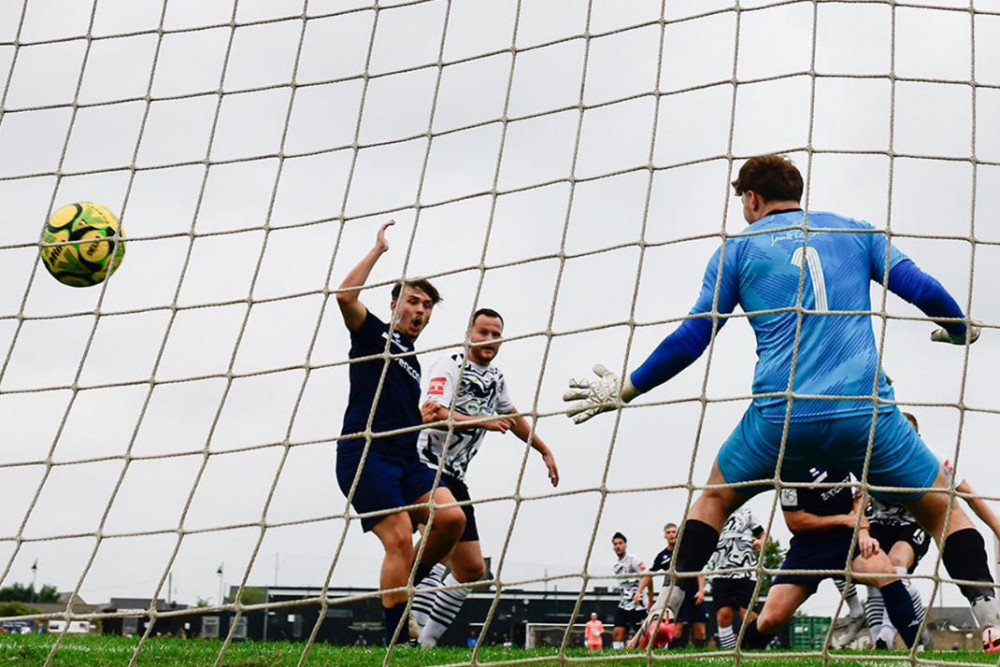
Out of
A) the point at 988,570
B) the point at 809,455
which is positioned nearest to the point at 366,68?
the point at 809,455

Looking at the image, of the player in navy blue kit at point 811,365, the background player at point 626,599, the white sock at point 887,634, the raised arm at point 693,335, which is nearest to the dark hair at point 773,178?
the player in navy blue kit at point 811,365

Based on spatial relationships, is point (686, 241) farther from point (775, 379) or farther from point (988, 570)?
point (988, 570)

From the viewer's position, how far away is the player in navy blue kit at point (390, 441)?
5.96 m

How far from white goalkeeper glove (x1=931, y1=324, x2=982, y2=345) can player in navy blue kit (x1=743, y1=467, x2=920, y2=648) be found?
1072 mm

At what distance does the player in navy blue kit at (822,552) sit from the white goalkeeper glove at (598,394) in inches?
47.8

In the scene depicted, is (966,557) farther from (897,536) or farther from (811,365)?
(897,536)

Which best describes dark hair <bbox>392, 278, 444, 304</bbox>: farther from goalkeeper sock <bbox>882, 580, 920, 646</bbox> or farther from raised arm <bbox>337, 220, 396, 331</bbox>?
goalkeeper sock <bbox>882, 580, 920, 646</bbox>

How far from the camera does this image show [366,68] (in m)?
6.02

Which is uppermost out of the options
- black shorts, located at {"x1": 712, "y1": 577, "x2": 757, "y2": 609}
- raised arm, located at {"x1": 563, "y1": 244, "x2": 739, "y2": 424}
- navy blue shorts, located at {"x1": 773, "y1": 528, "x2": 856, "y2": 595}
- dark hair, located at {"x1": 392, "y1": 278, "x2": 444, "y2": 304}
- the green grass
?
dark hair, located at {"x1": 392, "y1": 278, "x2": 444, "y2": 304}

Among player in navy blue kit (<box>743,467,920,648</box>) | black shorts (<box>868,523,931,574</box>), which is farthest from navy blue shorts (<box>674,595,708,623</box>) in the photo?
player in navy blue kit (<box>743,467,920,648</box>)

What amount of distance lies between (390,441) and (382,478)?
0.87 feet

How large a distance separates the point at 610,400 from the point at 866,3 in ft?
5.71

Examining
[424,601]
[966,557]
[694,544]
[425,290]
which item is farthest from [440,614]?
[966,557]

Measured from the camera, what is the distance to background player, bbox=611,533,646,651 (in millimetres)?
11984
